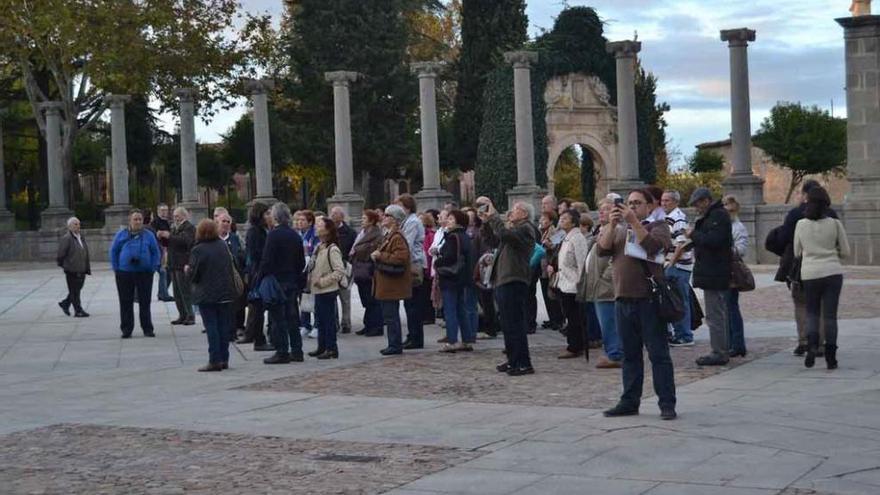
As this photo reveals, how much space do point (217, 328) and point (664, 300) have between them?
5.76 m

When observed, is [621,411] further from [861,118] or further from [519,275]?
[861,118]

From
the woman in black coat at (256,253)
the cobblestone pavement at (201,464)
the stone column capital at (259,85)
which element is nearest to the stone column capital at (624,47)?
the stone column capital at (259,85)

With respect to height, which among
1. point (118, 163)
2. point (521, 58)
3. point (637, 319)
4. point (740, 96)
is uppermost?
point (521, 58)

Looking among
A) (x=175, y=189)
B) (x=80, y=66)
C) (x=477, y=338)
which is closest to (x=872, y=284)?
(x=477, y=338)

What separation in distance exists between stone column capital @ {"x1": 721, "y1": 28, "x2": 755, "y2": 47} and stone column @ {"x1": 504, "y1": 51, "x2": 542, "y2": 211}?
6.98 metres

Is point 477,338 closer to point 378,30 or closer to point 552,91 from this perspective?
point 552,91

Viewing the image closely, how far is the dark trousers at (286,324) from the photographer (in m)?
15.2

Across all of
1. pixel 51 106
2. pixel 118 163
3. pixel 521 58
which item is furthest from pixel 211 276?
pixel 51 106

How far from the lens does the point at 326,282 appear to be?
15.3m

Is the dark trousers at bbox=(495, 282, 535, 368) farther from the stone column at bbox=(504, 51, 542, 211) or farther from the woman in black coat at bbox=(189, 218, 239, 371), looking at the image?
the stone column at bbox=(504, 51, 542, 211)

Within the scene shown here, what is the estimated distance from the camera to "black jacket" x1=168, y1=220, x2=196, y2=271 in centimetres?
1962

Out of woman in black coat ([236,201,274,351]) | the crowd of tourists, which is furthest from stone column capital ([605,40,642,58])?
woman in black coat ([236,201,274,351])

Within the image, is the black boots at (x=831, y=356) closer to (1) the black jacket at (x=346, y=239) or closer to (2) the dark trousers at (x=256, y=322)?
(2) the dark trousers at (x=256, y=322)

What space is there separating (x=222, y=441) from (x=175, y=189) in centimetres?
5186
